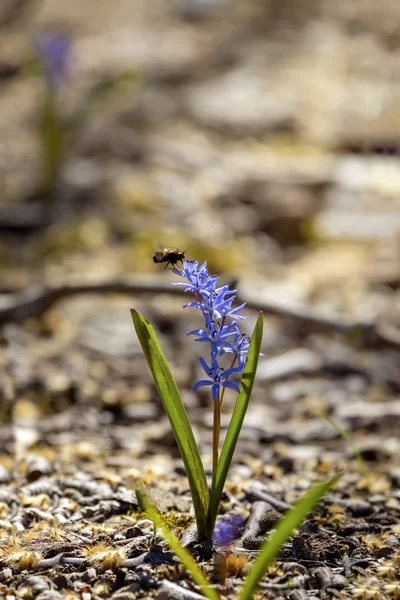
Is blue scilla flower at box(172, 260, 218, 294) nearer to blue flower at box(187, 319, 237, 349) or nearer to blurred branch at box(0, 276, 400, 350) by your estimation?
blue flower at box(187, 319, 237, 349)

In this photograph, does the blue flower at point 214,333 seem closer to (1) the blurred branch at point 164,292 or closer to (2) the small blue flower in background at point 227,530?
(2) the small blue flower in background at point 227,530

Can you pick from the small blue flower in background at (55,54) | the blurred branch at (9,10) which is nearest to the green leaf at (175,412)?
the small blue flower in background at (55,54)

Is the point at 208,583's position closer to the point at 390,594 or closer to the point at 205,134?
the point at 390,594

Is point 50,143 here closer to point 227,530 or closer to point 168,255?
point 168,255

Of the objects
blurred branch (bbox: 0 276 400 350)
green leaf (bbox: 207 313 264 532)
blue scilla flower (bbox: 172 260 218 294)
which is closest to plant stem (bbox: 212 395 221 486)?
green leaf (bbox: 207 313 264 532)

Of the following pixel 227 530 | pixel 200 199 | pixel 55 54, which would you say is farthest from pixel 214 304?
pixel 55 54
